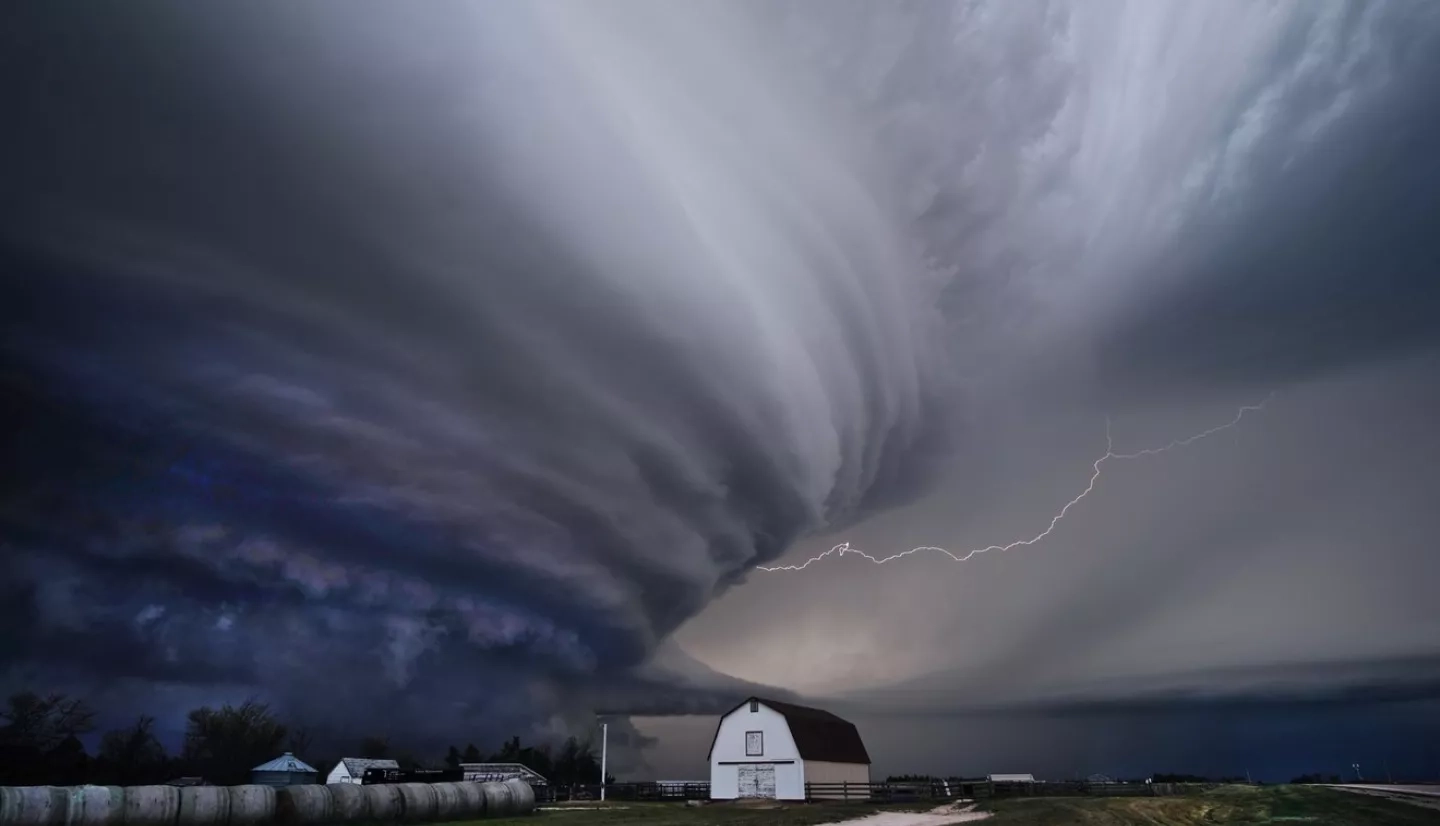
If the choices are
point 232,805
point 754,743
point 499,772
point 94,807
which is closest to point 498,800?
point 232,805

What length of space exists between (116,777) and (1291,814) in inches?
3540

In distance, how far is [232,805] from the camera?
98.4 ft

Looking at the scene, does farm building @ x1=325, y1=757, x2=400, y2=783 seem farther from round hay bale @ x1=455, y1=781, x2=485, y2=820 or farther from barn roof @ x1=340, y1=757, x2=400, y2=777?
round hay bale @ x1=455, y1=781, x2=485, y2=820

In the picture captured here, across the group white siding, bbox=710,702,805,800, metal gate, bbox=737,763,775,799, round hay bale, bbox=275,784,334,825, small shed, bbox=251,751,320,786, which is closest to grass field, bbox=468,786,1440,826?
round hay bale, bbox=275,784,334,825

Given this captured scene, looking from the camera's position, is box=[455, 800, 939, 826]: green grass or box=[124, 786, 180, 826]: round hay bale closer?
box=[124, 786, 180, 826]: round hay bale

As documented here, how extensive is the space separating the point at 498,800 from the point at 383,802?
28.9ft

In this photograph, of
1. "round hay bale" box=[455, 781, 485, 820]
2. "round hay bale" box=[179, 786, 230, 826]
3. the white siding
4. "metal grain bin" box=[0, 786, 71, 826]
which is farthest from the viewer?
the white siding

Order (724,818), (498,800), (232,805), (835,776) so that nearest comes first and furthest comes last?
(232,805), (724,818), (498,800), (835,776)

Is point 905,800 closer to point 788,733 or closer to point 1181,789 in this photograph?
point 788,733

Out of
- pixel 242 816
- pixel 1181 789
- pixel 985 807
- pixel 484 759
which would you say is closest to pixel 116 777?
pixel 484 759

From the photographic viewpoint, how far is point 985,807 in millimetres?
39500

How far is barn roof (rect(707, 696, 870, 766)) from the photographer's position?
60719 mm

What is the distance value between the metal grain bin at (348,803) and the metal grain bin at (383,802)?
0.58 ft

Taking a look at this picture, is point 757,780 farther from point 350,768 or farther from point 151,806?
point 151,806
